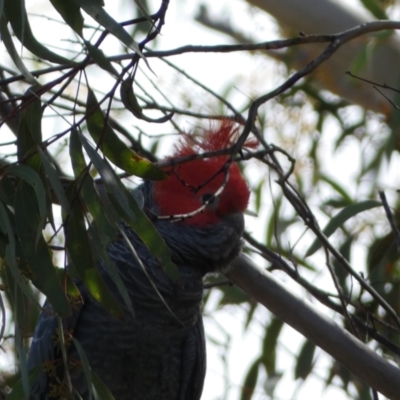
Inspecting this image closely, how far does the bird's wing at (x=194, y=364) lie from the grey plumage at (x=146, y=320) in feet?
0.08

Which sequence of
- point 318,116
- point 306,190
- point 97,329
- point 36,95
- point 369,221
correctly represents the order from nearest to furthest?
point 36,95 < point 97,329 < point 369,221 < point 306,190 < point 318,116

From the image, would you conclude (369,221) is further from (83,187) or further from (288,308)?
(83,187)

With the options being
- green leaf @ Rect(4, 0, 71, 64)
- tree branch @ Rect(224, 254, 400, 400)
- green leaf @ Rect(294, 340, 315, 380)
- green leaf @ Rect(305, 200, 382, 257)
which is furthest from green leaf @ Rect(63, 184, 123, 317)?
green leaf @ Rect(294, 340, 315, 380)

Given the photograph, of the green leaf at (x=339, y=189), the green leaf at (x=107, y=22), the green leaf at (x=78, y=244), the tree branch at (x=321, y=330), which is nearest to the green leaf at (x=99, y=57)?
the green leaf at (x=107, y=22)

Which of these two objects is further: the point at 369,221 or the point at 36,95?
the point at 369,221

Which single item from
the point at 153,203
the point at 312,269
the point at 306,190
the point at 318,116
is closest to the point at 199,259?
the point at 153,203

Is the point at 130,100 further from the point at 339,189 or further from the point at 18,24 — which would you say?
the point at 339,189

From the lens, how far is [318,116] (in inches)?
147

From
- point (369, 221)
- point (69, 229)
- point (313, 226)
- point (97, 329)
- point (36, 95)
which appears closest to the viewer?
point (36, 95)

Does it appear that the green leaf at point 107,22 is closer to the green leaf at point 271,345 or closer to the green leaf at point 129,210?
the green leaf at point 129,210

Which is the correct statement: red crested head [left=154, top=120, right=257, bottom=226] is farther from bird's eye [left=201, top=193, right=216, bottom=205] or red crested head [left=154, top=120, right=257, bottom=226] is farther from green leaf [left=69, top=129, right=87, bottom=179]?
green leaf [left=69, top=129, right=87, bottom=179]

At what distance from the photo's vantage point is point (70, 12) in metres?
1.23

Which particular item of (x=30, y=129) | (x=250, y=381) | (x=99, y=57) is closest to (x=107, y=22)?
(x=99, y=57)

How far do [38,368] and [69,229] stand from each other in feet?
0.88
